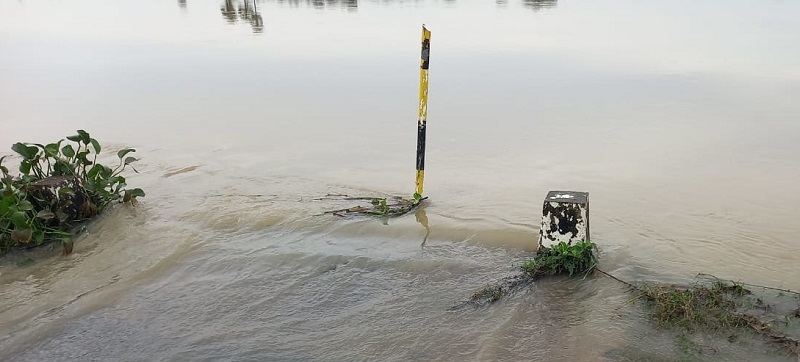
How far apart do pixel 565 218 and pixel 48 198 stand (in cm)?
395

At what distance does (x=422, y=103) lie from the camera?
4.94 m

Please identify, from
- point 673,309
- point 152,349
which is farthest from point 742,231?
point 152,349

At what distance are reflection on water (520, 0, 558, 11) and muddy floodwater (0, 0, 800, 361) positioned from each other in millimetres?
10798

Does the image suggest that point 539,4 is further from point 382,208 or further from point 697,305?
point 697,305

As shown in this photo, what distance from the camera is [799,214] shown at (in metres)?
5.07

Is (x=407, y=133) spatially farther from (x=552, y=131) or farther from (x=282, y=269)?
(x=282, y=269)

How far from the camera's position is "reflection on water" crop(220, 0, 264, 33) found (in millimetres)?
20884

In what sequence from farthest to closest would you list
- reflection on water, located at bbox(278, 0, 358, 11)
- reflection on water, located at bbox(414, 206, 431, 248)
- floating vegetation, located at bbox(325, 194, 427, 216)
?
reflection on water, located at bbox(278, 0, 358, 11), floating vegetation, located at bbox(325, 194, 427, 216), reflection on water, located at bbox(414, 206, 431, 248)

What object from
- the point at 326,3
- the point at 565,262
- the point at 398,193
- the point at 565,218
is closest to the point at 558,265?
the point at 565,262

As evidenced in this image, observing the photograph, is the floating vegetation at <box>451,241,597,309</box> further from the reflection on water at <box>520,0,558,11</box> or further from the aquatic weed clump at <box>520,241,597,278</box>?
the reflection on water at <box>520,0,558,11</box>

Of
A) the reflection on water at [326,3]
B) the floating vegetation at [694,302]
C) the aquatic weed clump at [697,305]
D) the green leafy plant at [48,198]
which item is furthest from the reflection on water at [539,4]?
the aquatic weed clump at [697,305]

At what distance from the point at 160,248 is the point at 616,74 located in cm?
878

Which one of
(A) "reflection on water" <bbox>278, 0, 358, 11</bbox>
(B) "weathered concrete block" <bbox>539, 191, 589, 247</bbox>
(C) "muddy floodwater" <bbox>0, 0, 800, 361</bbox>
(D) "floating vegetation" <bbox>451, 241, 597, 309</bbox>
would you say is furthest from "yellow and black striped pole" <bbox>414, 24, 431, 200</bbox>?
(A) "reflection on water" <bbox>278, 0, 358, 11</bbox>

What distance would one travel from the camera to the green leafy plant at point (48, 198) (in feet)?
14.7
